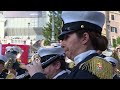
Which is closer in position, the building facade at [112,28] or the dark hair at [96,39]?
the dark hair at [96,39]

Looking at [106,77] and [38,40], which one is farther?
[38,40]

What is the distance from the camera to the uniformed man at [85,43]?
118cm

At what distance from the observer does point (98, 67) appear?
3.92ft

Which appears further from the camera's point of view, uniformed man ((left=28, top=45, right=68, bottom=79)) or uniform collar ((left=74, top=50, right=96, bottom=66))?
uniformed man ((left=28, top=45, right=68, bottom=79))

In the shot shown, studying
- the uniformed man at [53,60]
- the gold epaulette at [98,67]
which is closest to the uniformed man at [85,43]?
the gold epaulette at [98,67]

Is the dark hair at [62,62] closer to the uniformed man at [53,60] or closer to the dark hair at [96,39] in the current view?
the uniformed man at [53,60]

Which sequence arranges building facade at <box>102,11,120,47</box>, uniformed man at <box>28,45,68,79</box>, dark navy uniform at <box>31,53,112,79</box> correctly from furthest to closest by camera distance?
uniformed man at <box>28,45,68,79</box>, building facade at <box>102,11,120,47</box>, dark navy uniform at <box>31,53,112,79</box>

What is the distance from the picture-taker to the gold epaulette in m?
1.17

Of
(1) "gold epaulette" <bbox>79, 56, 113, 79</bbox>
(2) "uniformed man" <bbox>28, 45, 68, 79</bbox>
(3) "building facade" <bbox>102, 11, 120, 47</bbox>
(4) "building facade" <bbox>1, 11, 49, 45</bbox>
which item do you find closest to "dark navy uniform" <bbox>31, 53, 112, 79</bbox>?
(1) "gold epaulette" <bbox>79, 56, 113, 79</bbox>

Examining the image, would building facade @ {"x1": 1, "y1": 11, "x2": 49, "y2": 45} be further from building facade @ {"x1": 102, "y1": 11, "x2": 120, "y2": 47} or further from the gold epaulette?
the gold epaulette

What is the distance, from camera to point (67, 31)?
4.12 feet
